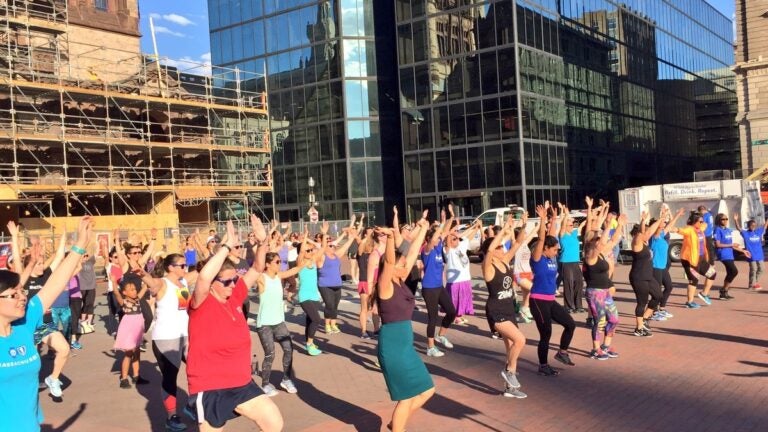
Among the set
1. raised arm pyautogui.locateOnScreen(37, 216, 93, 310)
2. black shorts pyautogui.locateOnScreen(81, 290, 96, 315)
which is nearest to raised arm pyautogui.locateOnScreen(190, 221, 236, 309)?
raised arm pyautogui.locateOnScreen(37, 216, 93, 310)

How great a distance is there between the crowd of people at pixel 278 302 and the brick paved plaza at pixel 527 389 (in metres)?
0.32

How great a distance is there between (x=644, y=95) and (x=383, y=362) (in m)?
52.5

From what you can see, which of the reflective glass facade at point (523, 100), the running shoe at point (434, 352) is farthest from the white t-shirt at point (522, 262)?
the reflective glass facade at point (523, 100)

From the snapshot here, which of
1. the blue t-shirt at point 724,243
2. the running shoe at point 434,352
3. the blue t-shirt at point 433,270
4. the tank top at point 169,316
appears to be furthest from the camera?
the blue t-shirt at point 724,243

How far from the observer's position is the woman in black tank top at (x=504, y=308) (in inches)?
289

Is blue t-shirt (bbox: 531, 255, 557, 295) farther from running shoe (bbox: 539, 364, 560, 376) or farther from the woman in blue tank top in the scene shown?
the woman in blue tank top

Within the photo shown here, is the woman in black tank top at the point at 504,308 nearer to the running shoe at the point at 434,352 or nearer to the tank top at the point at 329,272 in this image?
the running shoe at the point at 434,352

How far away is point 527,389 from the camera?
7625 mm

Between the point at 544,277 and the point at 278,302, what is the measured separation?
3.25m

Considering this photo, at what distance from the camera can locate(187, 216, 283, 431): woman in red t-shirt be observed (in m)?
4.88

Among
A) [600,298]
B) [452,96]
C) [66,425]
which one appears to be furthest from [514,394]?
[452,96]

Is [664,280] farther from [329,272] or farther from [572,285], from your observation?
[329,272]

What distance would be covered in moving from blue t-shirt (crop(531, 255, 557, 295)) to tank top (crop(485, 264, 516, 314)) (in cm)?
41

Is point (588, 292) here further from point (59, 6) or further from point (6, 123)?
point (59, 6)
